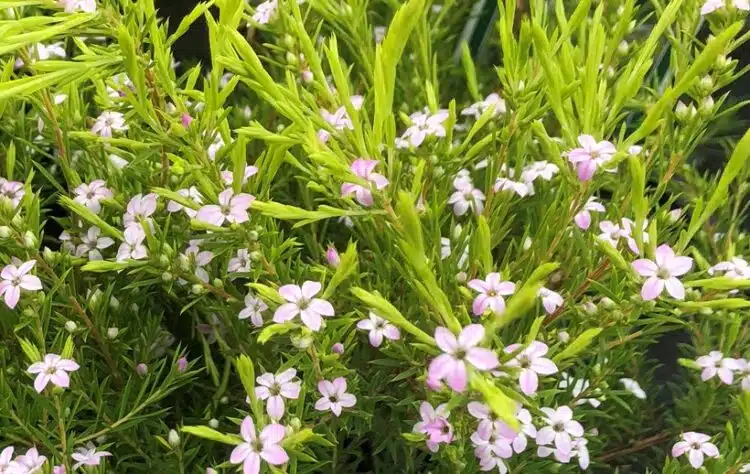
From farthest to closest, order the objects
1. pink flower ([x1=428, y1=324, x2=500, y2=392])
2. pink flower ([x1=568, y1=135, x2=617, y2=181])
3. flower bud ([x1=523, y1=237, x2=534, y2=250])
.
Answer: flower bud ([x1=523, y1=237, x2=534, y2=250]), pink flower ([x1=568, y1=135, x2=617, y2=181]), pink flower ([x1=428, y1=324, x2=500, y2=392])

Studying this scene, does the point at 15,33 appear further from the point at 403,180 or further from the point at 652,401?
the point at 652,401

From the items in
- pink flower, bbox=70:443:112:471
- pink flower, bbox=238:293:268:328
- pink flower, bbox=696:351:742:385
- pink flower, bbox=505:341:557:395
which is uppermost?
pink flower, bbox=505:341:557:395

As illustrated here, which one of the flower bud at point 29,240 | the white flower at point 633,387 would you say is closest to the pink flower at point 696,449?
the white flower at point 633,387

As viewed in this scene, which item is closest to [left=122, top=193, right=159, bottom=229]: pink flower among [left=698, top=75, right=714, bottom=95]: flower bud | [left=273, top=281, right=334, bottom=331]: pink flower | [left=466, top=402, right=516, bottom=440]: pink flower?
[left=273, top=281, right=334, bottom=331]: pink flower

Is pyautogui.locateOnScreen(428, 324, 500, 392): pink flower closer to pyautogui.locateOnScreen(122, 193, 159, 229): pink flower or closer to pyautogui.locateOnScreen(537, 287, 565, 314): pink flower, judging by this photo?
pyautogui.locateOnScreen(537, 287, 565, 314): pink flower

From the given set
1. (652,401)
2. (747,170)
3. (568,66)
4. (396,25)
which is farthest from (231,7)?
(652,401)

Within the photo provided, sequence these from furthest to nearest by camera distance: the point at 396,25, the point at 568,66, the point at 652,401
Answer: the point at 652,401 → the point at 568,66 → the point at 396,25

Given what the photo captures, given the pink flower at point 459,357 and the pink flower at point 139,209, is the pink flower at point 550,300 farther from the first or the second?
the pink flower at point 139,209

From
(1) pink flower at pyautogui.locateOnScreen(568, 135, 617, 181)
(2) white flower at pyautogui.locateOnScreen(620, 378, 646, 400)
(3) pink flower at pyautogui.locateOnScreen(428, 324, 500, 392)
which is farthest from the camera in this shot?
(2) white flower at pyautogui.locateOnScreen(620, 378, 646, 400)
